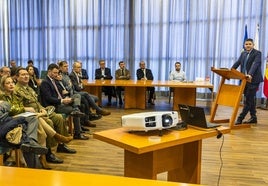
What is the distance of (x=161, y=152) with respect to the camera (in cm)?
247

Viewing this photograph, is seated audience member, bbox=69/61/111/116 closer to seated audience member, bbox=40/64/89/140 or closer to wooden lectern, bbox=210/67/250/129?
seated audience member, bbox=40/64/89/140

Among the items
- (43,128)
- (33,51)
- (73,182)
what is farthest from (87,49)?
(73,182)

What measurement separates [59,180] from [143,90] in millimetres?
5654

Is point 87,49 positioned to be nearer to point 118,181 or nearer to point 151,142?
point 151,142

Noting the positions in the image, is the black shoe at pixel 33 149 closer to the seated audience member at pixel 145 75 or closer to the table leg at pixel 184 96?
the table leg at pixel 184 96

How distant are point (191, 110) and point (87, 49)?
710 centimetres

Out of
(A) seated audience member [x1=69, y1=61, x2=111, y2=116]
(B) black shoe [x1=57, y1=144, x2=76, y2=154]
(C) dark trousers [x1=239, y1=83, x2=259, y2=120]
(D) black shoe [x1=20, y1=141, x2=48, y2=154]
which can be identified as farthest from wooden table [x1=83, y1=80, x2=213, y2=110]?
(D) black shoe [x1=20, y1=141, x2=48, y2=154]

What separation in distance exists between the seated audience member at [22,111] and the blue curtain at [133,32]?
5588mm

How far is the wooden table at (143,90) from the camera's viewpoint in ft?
21.6

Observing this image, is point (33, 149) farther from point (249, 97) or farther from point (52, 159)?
point (249, 97)

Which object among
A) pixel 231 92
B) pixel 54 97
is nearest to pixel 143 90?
pixel 231 92

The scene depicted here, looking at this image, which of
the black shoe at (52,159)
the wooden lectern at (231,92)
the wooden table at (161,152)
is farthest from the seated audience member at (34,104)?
the wooden lectern at (231,92)

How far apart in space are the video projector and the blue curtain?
6248mm

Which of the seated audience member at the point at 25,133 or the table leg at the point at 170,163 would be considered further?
the seated audience member at the point at 25,133
